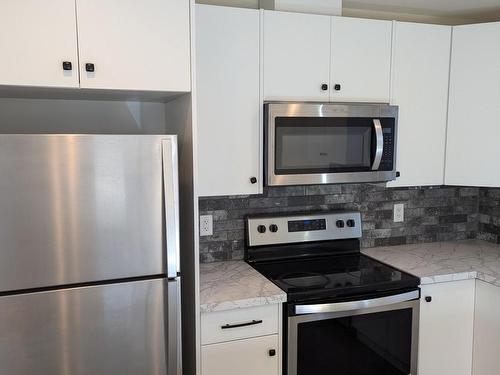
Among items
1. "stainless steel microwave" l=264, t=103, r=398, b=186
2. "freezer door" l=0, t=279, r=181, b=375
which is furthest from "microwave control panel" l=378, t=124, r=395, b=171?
"freezer door" l=0, t=279, r=181, b=375

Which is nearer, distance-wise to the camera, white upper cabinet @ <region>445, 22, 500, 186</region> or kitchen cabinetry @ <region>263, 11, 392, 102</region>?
Result: kitchen cabinetry @ <region>263, 11, 392, 102</region>

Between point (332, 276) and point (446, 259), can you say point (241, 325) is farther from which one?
point (446, 259)

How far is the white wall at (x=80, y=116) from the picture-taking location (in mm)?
2074

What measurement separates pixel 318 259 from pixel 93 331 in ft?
4.30

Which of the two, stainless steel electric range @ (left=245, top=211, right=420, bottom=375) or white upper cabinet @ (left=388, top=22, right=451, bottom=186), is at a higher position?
white upper cabinet @ (left=388, top=22, right=451, bottom=186)

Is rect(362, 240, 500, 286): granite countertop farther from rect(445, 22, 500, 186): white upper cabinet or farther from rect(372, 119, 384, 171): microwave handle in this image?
rect(372, 119, 384, 171): microwave handle

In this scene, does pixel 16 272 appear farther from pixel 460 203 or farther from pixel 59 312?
pixel 460 203

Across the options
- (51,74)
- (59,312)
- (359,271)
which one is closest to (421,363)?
(359,271)

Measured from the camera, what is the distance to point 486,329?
2.31m

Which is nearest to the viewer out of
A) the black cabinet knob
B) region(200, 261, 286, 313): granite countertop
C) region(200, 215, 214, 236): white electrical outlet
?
the black cabinet knob

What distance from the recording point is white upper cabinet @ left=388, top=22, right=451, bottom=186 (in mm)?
2414

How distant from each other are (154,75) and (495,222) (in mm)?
2329

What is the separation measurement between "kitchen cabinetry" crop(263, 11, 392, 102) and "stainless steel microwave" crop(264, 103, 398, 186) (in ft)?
0.32

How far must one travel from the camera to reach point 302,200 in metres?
2.60
